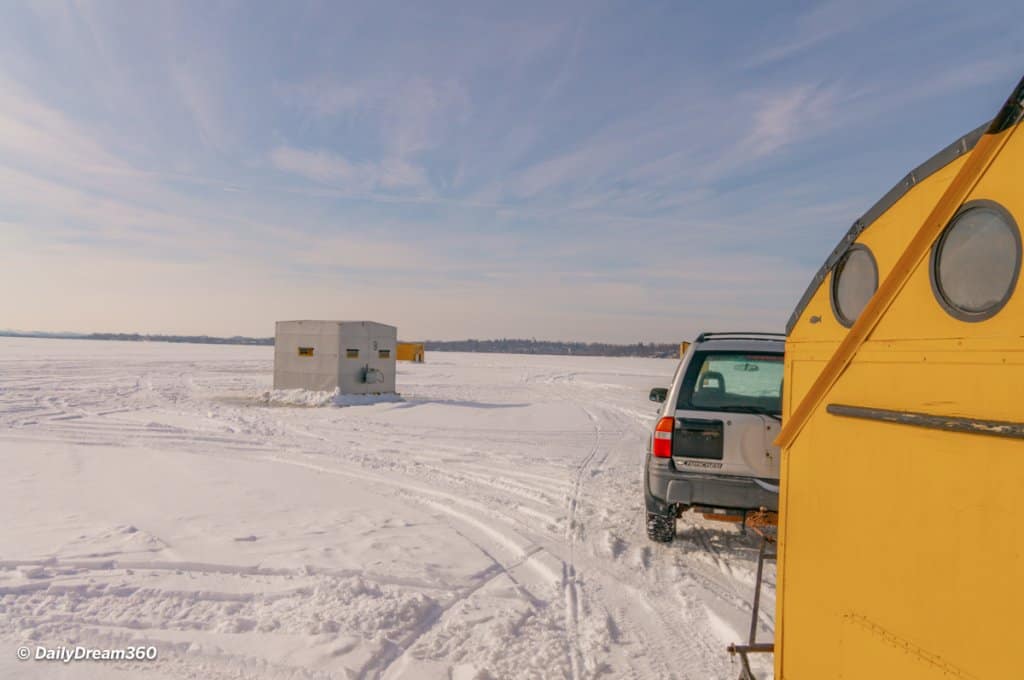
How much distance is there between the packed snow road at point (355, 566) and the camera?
3455 millimetres

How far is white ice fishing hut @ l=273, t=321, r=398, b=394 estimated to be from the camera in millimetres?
19547

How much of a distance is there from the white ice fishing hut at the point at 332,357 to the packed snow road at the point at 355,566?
27.9 feet

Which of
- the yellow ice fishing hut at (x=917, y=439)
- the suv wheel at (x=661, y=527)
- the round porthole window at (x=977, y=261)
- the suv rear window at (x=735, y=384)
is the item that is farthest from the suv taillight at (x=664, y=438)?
the round porthole window at (x=977, y=261)

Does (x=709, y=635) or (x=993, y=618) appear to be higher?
(x=993, y=618)

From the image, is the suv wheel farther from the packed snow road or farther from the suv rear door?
the suv rear door

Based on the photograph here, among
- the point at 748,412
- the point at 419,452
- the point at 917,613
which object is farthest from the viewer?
the point at 419,452

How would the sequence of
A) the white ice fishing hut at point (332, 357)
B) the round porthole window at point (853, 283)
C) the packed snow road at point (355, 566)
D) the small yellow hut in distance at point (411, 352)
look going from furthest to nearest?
the small yellow hut in distance at point (411, 352)
the white ice fishing hut at point (332, 357)
the packed snow road at point (355, 566)
the round porthole window at point (853, 283)

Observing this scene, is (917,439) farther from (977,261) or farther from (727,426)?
(727,426)

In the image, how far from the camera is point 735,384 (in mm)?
6273

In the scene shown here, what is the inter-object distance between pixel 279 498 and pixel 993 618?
6.93 m

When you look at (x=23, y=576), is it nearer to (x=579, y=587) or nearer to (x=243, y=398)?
(x=579, y=587)

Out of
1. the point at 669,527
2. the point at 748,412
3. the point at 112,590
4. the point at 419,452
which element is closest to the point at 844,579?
the point at 748,412

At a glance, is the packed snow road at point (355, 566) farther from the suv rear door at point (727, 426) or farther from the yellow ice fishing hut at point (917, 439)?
the yellow ice fishing hut at point (917, 439)

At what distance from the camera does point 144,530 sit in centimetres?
547
